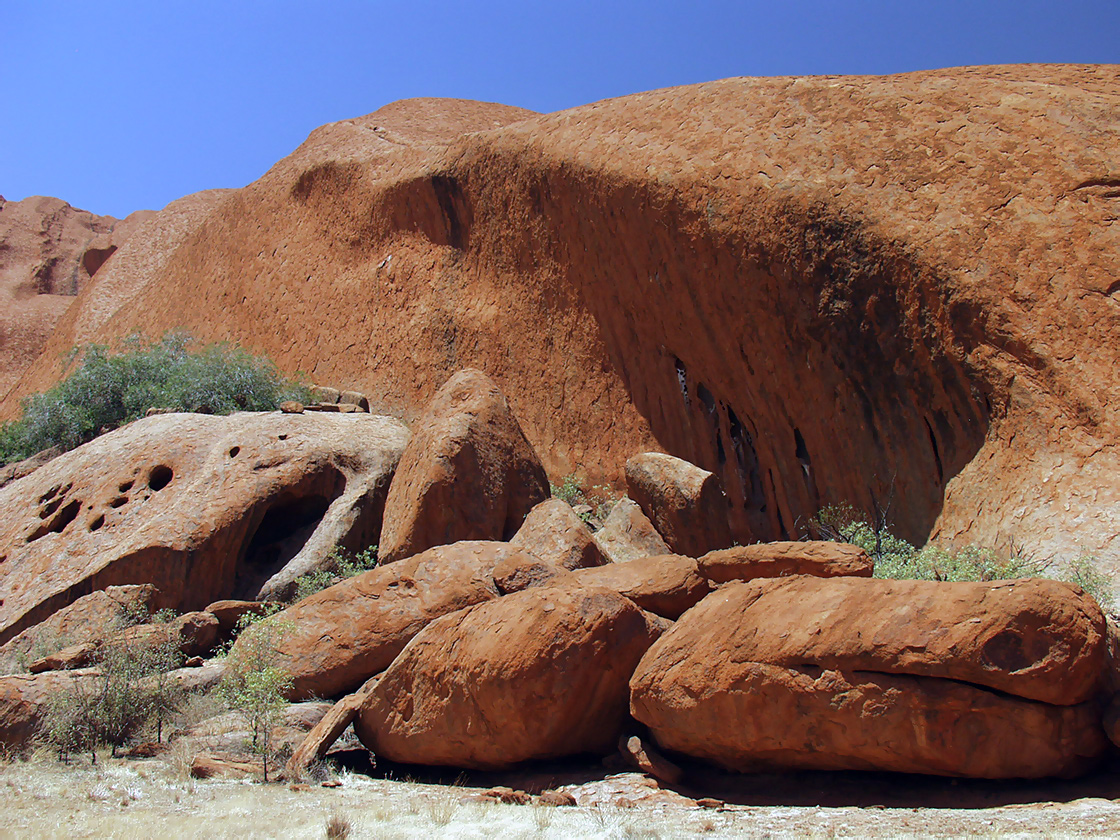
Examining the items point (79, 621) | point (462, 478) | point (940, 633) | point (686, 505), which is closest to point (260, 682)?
point (79, 621)

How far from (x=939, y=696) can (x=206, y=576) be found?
25.3ft

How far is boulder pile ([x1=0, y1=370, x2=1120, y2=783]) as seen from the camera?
4883 millimetres

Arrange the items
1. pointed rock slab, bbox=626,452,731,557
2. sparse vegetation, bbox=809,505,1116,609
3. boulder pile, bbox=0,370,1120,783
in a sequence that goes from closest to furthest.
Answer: boulder pile, bbox=0,370,1120,783
sparse vegetation, bbox=809,505,1116,609
pointed rock slab, bbox=626,452,731,557

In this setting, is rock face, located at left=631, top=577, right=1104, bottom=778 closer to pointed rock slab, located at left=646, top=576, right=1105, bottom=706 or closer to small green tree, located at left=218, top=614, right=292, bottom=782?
pointed rock slab, located at left=646, top=576, right=1105, bottom=706

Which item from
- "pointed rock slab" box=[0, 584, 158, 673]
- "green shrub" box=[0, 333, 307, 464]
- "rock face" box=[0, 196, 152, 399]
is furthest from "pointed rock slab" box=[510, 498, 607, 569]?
"rock face" box=[0, 196, 152, 399]

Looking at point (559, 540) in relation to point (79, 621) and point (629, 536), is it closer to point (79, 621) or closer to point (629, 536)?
point (629, 536)

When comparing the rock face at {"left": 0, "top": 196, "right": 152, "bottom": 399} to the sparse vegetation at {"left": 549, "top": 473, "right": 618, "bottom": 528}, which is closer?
the sparse vegetation at {"left": 549, "top": 473, "right": 618, "bottom": 528}

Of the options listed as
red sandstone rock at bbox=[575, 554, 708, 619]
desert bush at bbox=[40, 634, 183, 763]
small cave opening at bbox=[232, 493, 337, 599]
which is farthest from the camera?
small cave opening at bbox=[232, 493, 337, 599]

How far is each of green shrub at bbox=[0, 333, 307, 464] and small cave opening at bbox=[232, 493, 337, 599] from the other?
3672 millimetres

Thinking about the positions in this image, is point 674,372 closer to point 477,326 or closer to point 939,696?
point 477,326

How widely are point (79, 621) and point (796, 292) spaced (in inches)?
303

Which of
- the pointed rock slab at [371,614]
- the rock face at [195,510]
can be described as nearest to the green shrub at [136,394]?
the rock face at [195,510]

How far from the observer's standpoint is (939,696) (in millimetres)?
4883

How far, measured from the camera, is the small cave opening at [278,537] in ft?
34.8
